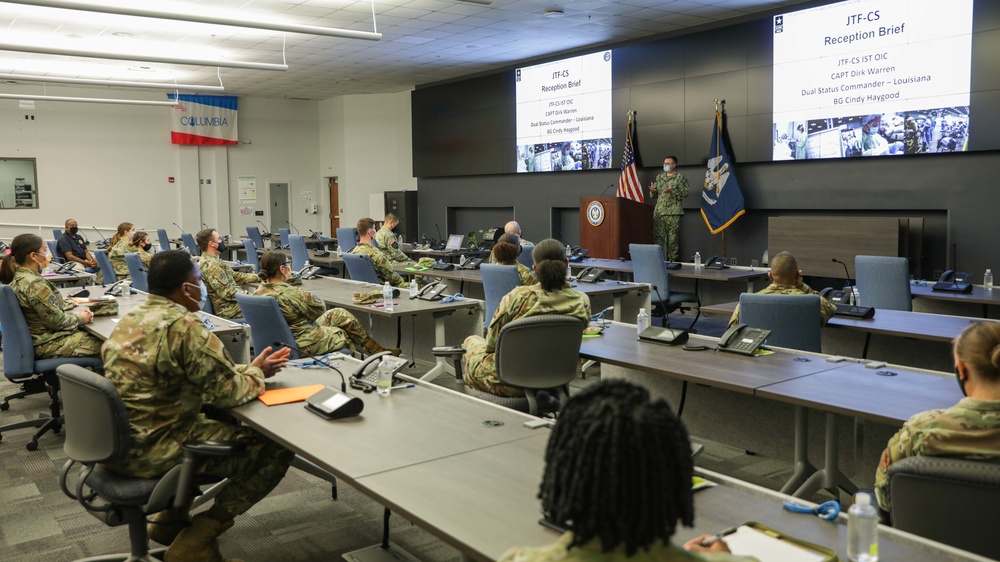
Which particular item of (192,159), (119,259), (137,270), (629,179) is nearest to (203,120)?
(192,159)

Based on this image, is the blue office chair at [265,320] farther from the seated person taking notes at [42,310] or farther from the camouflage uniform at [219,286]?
the camouflage uniform at [219,286]

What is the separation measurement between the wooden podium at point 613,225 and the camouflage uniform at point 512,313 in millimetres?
6429

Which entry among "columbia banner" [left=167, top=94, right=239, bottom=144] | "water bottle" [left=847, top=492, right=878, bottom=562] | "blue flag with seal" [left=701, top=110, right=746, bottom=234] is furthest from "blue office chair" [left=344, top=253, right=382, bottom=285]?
"columbia banner" [left=167, top=94, right=239, bottom=144]

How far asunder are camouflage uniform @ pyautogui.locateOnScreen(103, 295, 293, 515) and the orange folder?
71 millimetres

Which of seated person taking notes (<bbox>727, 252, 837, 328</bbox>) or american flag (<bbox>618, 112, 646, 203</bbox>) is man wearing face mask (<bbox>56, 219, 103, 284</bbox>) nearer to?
american flag (<bbox>618, 112, 646, 203</bbox>)

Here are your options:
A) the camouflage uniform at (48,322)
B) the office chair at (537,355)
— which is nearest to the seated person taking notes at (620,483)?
the office chair at (537,355)

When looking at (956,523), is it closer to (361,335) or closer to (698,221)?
(361,335)

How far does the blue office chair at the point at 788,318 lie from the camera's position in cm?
407

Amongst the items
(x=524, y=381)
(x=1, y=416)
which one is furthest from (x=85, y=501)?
(x=1, y=416)

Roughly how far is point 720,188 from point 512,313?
6977 millimetres

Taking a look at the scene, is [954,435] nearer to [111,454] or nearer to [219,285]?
[111,454]

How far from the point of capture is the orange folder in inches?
115

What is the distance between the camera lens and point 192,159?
56.5 ft

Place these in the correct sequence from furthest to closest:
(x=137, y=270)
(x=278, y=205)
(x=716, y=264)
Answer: (x=278, y=205)
(x=137, y=270)
(x=716, y=264)
